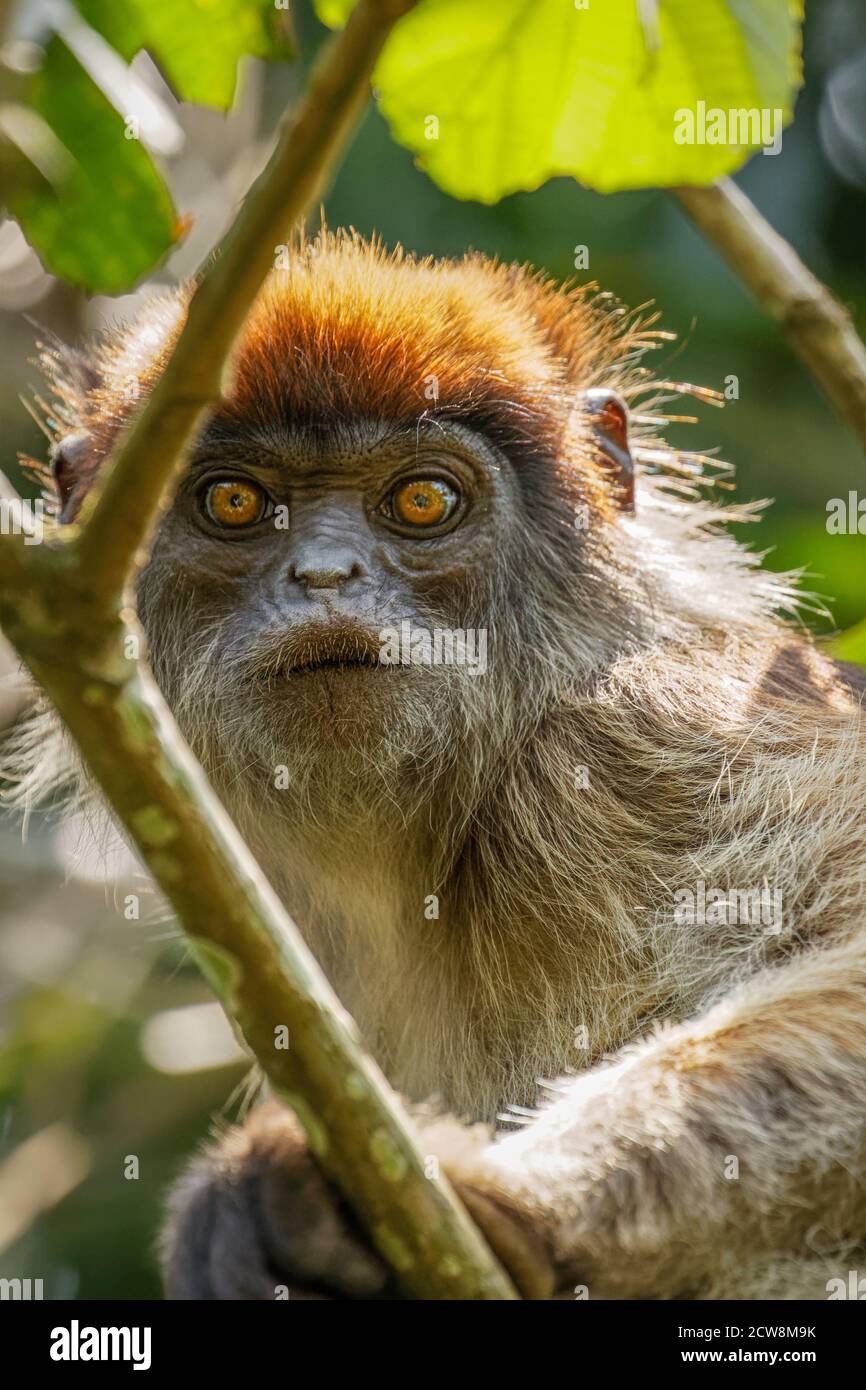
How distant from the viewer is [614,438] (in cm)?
577

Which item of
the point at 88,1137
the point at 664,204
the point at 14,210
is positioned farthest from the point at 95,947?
the point at 664,204

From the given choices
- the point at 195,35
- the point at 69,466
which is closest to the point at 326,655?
the point at 69,466

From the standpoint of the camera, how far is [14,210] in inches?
152

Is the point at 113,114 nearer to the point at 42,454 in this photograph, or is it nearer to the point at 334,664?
the point at 334,664

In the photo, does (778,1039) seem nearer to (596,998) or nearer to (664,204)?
(596,998)

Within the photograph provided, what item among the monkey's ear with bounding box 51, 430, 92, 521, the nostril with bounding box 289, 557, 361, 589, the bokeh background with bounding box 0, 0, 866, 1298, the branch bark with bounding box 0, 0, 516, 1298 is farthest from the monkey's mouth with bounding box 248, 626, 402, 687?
the branch bark with bounding box 0, 0, 516, 1298

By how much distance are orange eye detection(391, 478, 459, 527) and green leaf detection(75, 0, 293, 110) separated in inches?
67.7

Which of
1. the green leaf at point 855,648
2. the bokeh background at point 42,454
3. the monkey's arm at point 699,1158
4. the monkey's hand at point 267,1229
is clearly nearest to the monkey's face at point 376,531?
the green leaf at point 855,648

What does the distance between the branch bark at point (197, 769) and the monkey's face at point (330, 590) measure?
2145 millimetres

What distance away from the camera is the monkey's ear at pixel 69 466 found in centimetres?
567

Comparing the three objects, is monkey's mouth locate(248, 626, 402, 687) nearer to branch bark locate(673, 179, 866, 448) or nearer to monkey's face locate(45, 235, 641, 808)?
monkey's face locate(45, 235, 641, 808)

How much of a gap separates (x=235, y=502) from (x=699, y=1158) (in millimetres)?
2554

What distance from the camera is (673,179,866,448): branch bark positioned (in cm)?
423

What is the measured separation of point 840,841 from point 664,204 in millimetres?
6688
